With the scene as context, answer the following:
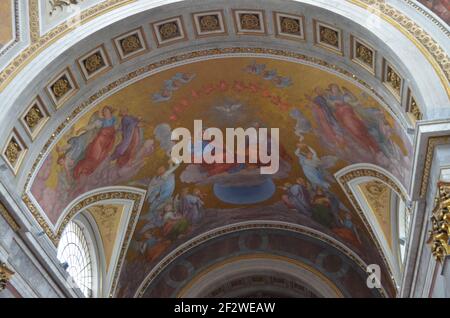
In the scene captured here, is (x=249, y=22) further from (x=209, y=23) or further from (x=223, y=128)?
(x=223, y=128)

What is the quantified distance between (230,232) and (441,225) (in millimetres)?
Result: 11796

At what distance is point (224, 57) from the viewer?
604 inches

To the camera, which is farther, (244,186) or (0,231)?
(244,186)

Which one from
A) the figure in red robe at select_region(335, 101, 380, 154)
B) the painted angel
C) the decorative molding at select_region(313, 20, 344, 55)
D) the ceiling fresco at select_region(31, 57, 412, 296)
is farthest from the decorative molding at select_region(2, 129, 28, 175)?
the painted angel

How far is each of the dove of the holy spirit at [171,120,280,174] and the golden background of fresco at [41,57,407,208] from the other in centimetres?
24

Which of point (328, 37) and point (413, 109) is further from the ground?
point (328, 37)

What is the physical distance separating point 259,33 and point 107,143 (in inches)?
165

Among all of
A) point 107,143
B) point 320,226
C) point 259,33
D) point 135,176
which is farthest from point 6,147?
point 320,226

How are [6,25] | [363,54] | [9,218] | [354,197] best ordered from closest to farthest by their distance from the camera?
1. [9,218]
2. [363,54]
3. [6,25]
4. [354,197]

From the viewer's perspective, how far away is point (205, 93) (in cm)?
1620

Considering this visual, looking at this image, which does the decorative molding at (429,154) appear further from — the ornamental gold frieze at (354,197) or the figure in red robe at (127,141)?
the figure in red robe at (127,141)

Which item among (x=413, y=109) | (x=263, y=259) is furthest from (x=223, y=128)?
(x=263, y=259)

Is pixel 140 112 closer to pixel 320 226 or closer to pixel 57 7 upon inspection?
pixel 57 7

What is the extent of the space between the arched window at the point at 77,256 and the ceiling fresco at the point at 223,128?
1.32 meters
